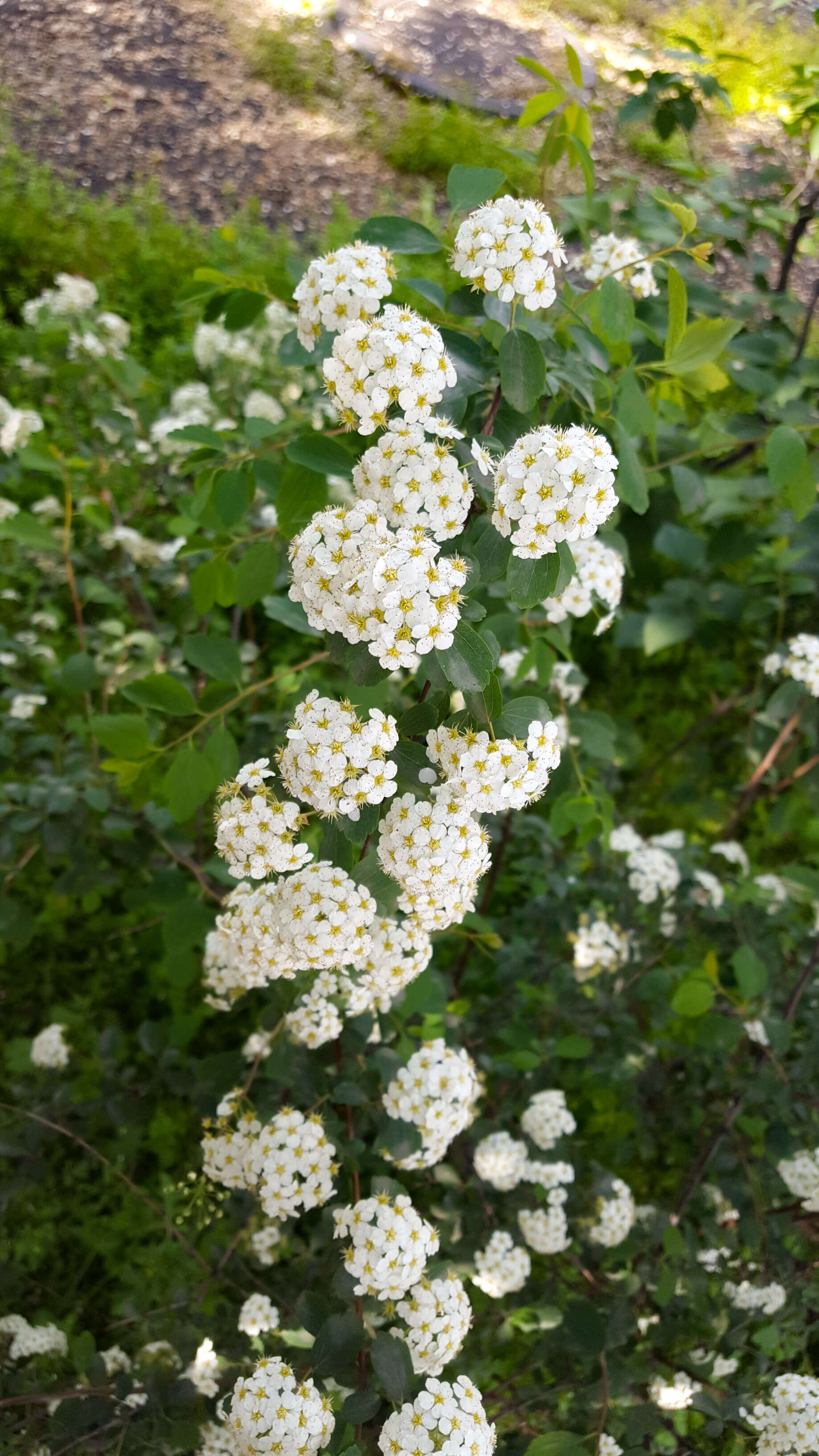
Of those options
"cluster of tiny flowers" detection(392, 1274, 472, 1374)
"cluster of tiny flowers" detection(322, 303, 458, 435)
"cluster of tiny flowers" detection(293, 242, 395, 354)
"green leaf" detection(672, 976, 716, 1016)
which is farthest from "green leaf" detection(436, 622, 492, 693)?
"green leaf" detection(672, 976, 716, 1016)

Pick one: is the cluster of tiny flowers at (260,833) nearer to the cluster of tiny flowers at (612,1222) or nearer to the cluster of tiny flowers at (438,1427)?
the cluster of tiny flowers at (438,1427)

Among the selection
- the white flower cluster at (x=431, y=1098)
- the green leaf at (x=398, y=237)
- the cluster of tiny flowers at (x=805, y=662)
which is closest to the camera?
the green leaf at (x=398, y=237)

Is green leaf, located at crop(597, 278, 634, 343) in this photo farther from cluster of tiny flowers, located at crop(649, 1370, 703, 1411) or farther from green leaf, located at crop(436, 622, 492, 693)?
cluster of tiny flowers, located at crop(649, 1370, 703, 1411)

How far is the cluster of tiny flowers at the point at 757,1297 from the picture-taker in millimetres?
1654

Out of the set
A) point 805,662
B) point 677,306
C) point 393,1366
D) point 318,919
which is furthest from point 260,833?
point 805,662

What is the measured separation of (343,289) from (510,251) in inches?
7.1

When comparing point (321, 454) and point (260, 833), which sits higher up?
point (321, 454)

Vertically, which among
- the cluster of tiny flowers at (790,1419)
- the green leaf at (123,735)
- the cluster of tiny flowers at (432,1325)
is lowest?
the cluster of tiny flowers at (790,1419)

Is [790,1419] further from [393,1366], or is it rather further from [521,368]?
[521,368]

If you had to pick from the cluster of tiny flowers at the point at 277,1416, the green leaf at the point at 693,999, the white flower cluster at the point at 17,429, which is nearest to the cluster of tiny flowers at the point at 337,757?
the cluster of tiny flowers at the point at 277,1416

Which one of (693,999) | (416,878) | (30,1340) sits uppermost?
(416,878)

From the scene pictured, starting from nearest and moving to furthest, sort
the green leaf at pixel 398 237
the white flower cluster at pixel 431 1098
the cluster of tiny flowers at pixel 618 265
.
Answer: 1. the green leaf at pixel 398 237
2. the white flower cluster at pixel 431 1098
3. the cluster of tiny flowers at pixel 618 265

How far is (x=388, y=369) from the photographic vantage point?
3.06 feet

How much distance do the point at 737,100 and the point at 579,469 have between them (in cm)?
529
